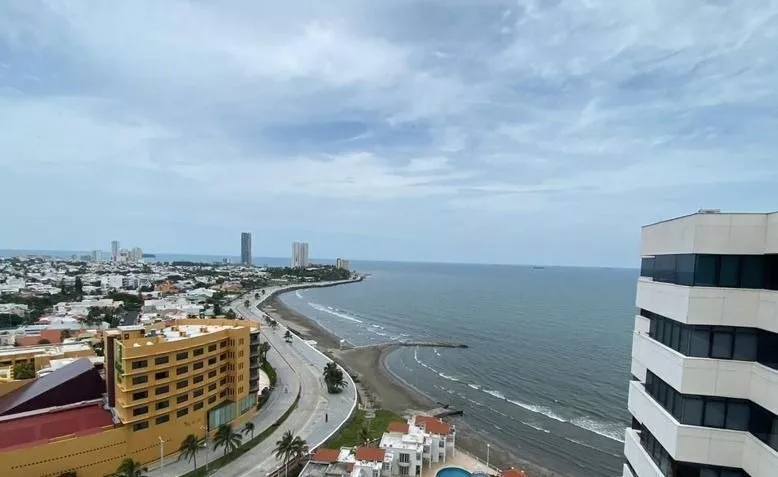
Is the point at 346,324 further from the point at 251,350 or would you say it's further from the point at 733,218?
the point at 733,218

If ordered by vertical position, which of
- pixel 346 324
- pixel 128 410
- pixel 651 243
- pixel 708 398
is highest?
pixel 651 243

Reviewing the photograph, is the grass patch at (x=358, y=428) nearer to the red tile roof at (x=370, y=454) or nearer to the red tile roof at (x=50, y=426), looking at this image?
the red tile roof at (x=370, y=454)

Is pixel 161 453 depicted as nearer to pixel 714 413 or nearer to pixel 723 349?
pixel 714 413

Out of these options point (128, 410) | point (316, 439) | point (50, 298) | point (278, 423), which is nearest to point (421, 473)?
point (316, 439)

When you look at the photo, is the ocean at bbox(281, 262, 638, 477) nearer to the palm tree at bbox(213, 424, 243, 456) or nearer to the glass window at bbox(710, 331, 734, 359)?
the palm tree at bbox(213, 424, 243, 456)

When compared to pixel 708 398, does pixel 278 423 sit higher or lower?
lower

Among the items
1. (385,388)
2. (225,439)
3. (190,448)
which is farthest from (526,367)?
(190,448)
